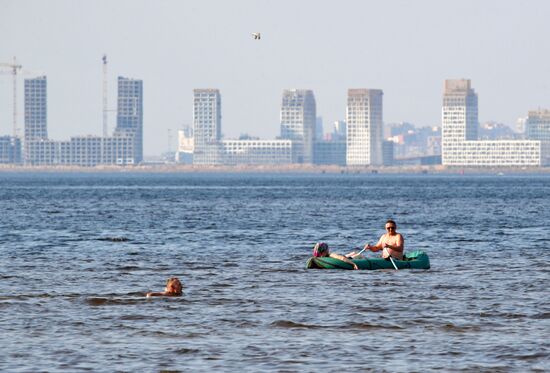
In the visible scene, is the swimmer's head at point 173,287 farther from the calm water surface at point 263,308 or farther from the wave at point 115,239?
the wave at point 115,239

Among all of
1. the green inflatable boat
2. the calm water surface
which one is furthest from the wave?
the green inflatable boat

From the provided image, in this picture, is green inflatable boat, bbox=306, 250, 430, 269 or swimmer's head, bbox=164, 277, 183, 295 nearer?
swimmer's head, bbox=164, 277, 183, 295

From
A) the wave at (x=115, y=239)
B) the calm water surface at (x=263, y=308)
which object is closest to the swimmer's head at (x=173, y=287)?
the calm water surface at (x=263, y=308)

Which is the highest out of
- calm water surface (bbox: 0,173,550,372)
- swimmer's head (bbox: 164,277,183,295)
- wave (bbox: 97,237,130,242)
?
swimmer's head (bbox: 164,277,183,295)

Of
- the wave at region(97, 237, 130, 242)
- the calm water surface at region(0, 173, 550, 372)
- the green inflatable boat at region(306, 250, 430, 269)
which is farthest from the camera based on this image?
the wave at region(97, 237, 130, 242)

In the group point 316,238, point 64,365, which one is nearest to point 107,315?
point 64,365

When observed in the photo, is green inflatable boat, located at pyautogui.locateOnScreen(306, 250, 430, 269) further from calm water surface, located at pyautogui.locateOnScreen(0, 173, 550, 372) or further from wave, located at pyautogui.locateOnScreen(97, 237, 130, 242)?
wave, located at pyautogui.locateOnScreen(97, 237, 130, 242)

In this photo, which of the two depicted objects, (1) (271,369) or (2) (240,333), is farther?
(2) (240,333)

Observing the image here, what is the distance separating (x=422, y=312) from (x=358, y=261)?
9837mm

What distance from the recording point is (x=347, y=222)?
7794cm

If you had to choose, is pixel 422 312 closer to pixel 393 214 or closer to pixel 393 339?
pixel 393 339

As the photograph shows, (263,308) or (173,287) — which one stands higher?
(173,287)

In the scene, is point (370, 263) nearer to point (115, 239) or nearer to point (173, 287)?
point (173, 287)

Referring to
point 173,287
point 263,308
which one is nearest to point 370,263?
point 173,287
